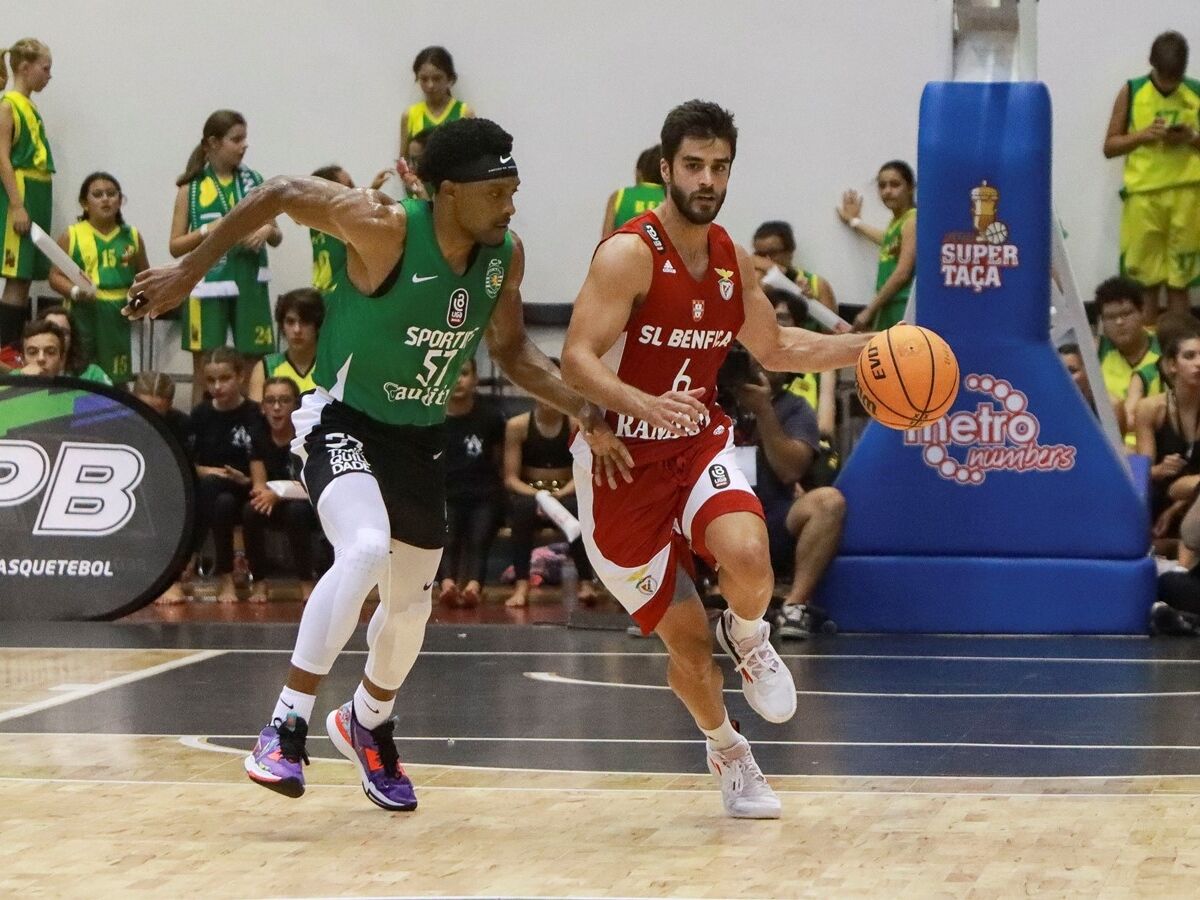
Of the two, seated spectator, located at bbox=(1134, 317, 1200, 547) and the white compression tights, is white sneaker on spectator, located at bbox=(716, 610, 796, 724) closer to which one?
the white compression tights

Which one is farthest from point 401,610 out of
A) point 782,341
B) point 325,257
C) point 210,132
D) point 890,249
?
point 325,257

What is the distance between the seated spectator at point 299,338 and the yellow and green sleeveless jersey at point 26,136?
2612 millimetres

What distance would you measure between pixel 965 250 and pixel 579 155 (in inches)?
181

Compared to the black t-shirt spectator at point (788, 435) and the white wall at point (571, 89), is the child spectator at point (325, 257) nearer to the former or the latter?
the white wall at point (571, 89)

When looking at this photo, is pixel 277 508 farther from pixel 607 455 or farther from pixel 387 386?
pixel 607 455

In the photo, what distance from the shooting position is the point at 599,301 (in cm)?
537

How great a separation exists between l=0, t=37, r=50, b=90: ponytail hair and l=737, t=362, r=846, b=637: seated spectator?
18.5 ft

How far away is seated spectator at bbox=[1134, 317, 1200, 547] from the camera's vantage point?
9.64m

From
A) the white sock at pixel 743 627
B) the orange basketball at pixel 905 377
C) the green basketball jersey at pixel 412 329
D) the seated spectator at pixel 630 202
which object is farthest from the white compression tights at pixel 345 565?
the seated spectator at pixel 630 202

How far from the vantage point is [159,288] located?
502cm

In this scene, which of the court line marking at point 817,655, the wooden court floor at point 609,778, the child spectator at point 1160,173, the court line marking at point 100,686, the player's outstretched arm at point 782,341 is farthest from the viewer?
the child spectator at point 1160,173

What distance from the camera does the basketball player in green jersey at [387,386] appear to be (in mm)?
5109

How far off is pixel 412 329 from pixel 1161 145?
26.7 ft

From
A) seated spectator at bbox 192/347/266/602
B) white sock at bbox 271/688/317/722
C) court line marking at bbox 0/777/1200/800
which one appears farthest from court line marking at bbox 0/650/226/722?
white sock at bbox 271/688/317/722
